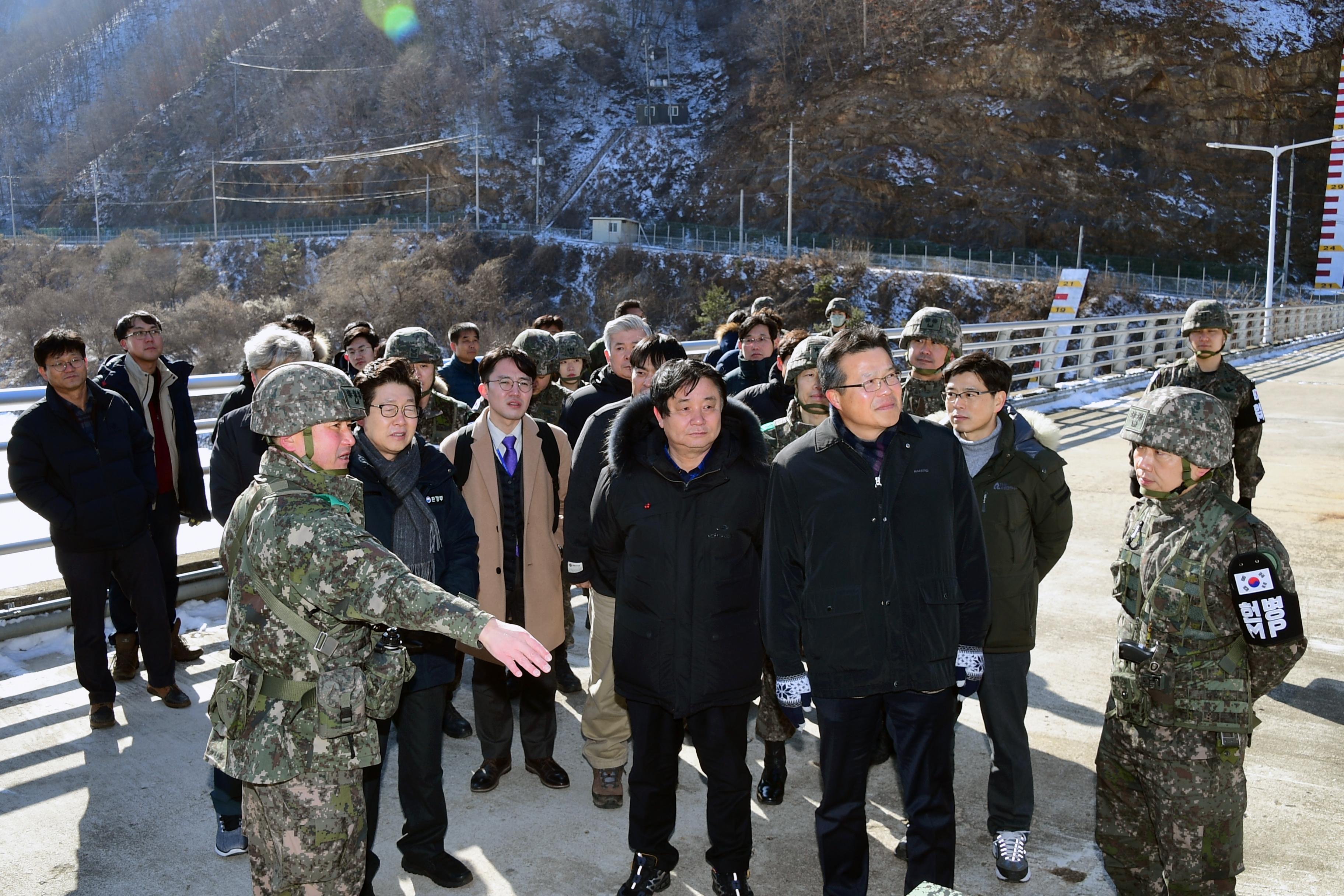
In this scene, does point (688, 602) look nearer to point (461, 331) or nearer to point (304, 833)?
point (304, 833)

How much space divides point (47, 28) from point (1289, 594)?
516 feet

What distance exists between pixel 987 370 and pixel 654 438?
1.21 meters

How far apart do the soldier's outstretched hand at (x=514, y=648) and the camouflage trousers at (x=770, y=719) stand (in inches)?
75.8

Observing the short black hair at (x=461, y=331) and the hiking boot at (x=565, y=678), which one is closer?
the hiking boot at (x=565, y=678)

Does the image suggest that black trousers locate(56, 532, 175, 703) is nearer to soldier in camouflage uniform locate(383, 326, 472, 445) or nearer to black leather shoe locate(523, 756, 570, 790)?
soldier in camouflage uniform locate(383, 326, 472, 445)

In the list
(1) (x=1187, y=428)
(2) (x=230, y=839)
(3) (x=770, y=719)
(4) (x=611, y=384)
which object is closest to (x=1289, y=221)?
(4) (x=611, y=384)

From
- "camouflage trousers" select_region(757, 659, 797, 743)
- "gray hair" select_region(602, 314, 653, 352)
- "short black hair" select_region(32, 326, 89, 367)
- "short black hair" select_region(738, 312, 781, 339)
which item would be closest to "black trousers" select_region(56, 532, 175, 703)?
"short black hair" select_region(32, 326, 89, 367)

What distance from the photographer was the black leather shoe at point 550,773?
436 centimetres

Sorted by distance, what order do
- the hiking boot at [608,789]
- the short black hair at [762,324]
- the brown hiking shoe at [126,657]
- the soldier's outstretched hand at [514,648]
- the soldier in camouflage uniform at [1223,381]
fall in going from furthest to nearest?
the soldier in camouflage uniform at [1223,381] < the short black hair at [762,324] < the brown hiking shoe at [126,657] < the hiking boot at [608,789] < the soldier's outstretched hand at [514,648]

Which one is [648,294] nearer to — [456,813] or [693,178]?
[693,178]

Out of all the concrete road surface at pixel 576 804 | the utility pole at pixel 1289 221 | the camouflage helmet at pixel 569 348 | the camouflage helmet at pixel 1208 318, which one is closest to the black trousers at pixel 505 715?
the concrete road surface at pixel 576 804

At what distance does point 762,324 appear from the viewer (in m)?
6.49

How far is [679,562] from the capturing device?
11.3ft

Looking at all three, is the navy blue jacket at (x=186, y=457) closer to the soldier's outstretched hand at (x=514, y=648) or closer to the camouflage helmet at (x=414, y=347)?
the camouflage helmet at (x=414, y=347)
